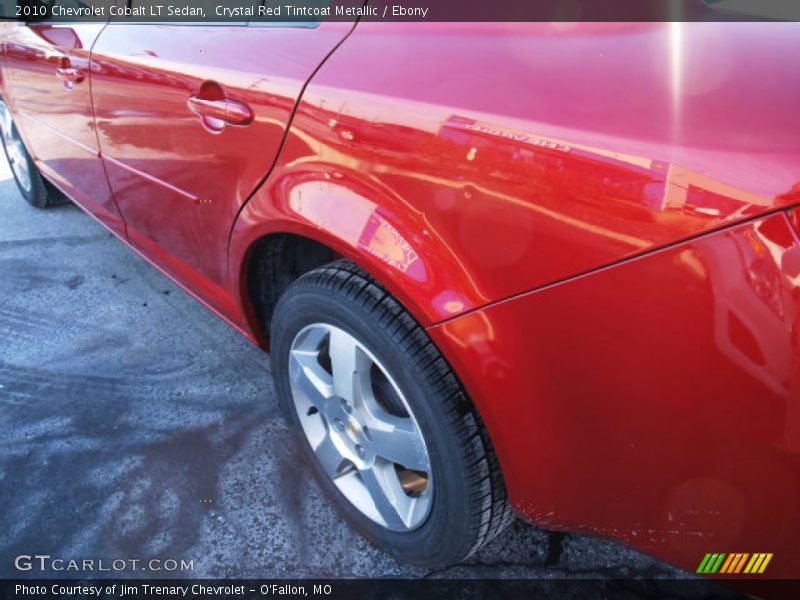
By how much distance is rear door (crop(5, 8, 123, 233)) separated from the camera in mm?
2324

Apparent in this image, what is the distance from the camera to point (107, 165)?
2.39m

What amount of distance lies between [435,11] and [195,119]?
813mm

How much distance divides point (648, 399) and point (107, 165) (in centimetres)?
225

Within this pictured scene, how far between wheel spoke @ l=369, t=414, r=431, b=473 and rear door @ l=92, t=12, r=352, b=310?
0.72 m

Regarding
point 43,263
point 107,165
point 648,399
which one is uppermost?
point 648,399

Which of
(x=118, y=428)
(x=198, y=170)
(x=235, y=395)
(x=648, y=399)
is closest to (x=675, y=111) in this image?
(x=648, y=399)

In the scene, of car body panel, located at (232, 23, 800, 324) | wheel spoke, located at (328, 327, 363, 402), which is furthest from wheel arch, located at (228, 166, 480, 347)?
wheel spoke, located at (328, 327, 363, 402)

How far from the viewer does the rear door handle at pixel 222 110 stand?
1.52m

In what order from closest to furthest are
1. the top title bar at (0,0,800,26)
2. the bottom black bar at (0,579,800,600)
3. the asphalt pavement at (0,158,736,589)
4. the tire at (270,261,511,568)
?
the top title bar at (0,0,800,26)
the tire at (270,261,511,568)
the bottom black bar at (0,579,800,600)
the asphalt pavement at (0,158,736,589)

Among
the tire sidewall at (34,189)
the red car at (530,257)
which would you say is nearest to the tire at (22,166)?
the tire sidewall at (34,189)

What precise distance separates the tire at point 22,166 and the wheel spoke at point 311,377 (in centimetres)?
312

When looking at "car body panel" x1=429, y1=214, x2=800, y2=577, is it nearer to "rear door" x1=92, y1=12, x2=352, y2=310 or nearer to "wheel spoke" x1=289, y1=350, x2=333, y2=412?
"wheel spoke" x1=289, y1=350, x2=333, y2=412

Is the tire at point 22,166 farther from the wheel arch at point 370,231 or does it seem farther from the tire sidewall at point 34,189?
the wheel arch at point 370,231

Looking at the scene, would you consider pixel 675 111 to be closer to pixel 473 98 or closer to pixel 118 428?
pixel 473 98
